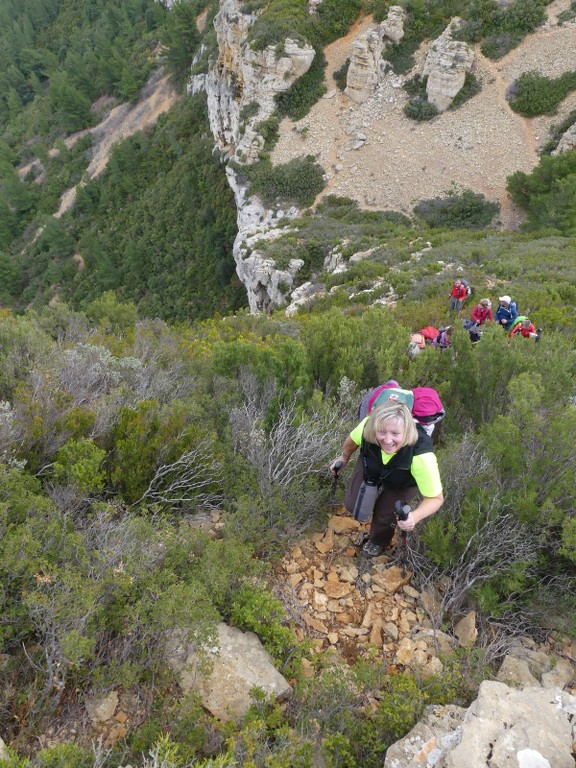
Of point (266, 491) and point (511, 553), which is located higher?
point (266, 491)

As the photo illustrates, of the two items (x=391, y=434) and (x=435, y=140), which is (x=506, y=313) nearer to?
(x=391, y=434)

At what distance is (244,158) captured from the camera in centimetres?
2395

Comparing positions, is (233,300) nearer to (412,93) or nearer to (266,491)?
(412,93)

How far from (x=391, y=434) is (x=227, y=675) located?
1.45 metres

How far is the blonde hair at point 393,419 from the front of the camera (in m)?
2.39

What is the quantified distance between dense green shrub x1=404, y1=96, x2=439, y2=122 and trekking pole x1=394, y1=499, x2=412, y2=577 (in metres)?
24.6

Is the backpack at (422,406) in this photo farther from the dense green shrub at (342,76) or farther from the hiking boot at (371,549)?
the dense green shrub at (342,76)

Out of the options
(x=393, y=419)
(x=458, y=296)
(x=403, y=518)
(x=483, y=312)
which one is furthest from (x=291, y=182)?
(x=403, y=518)

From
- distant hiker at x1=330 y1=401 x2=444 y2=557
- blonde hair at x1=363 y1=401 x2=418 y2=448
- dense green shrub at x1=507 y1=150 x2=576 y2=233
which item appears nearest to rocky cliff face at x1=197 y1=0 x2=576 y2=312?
dense green shrub at x1=507 y1=150 x2=576 y2=233

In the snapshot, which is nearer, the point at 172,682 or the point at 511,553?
the point at 172,682

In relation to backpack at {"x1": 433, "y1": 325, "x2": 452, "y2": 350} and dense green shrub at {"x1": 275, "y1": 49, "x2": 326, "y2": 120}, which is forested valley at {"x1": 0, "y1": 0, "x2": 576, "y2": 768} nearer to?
backpack at {"x1": 433, "y1": 325, "x2": 452, "y2": 350}

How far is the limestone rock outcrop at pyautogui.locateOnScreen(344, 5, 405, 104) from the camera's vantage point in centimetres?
2267

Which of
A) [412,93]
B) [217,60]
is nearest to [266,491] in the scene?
[412,93]

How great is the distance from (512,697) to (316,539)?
5.04 ft
